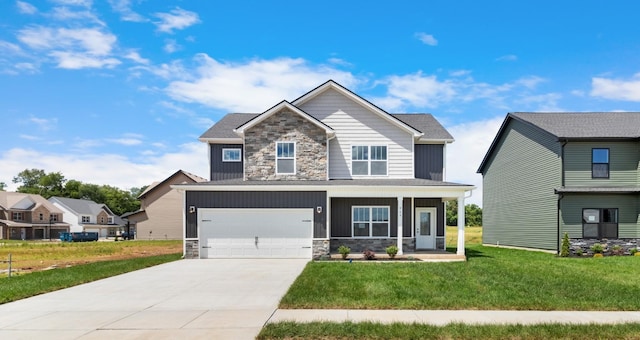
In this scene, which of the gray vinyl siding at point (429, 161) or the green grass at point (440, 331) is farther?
the gray vinyl siding at point (429, 161)

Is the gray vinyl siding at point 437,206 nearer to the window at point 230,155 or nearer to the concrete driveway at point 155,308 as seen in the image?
the window at point 230,155

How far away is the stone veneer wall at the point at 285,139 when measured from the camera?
22.2 meters

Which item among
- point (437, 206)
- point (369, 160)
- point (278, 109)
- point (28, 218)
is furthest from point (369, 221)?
point (28, 218)

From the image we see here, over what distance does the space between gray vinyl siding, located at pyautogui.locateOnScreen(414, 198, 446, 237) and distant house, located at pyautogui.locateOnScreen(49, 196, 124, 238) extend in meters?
66.5

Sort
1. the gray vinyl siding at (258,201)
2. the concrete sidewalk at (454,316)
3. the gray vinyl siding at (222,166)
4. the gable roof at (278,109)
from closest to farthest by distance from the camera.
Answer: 1. the concrete sidewalk at (454,316)
2. the gray vinyl siding at (258,201)
3. the gable roof at (278,109)
4. the gray vinyl siding at (222,166)

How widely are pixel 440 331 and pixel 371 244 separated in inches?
572

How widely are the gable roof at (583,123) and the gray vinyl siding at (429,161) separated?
247 inches

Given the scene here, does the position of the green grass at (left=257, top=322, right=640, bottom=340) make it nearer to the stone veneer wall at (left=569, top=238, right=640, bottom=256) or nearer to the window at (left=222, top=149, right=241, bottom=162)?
the window at (left=222, top=149, right=241, bottom=162)

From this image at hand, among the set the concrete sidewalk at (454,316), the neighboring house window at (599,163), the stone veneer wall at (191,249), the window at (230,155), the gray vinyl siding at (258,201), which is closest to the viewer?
the concrete sidewalk at (454,316)

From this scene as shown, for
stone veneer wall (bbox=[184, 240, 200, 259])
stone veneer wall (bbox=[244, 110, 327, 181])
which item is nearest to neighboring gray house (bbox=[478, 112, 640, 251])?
stone veneer wall (bbox=[244, 110, 327, 181])

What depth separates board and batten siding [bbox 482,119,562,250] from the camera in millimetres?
25609

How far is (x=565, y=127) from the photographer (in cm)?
2625

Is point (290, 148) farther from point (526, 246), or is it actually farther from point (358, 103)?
point (526, 246)

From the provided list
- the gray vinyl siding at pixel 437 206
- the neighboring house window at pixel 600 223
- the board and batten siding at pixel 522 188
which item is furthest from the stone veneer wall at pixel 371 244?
the neighboring house window at pixel 600 223
